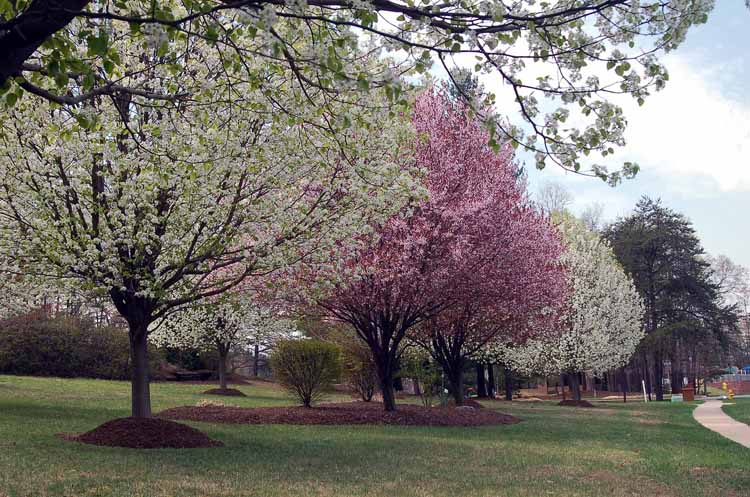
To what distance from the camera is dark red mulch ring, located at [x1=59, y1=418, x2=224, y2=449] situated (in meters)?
10.8

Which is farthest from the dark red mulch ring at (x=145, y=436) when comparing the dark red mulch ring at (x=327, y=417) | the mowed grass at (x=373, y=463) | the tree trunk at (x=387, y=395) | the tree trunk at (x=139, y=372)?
the tree trunk at (x=387, y=395)

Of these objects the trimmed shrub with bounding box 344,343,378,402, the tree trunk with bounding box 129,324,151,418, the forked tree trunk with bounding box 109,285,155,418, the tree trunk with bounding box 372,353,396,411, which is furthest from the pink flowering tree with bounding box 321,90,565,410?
the tree trunk with bounding box 129,324,151,418

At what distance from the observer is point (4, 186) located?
11.3 m

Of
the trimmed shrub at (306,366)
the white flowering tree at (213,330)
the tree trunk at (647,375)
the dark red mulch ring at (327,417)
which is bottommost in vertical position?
the tree trunk at (647,375)

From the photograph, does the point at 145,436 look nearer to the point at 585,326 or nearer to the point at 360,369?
the point at 360,369

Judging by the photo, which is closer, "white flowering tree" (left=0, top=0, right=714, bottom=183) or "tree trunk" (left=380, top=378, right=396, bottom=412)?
"white flowering tree" (left=0, top=0, right=714, bottom=183)

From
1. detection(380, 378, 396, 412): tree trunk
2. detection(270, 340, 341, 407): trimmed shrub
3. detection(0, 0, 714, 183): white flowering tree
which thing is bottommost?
detection(380, 378, 396, 412): tree trunk

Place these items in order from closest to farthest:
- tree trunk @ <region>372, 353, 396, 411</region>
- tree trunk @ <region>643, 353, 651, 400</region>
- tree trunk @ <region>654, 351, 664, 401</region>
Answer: tree trunk @ <region>372, 353, 396, 411</region>
tree trunk @ <region>654, 351, 664, 401</region>
tree trunk @ <region>643, 353, 651, 400</region>

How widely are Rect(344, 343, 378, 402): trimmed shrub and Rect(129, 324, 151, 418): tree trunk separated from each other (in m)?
12.0

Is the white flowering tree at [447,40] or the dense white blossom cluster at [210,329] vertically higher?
the white flowering tree at [447,40]

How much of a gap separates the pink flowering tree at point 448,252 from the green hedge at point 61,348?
19328 millimetres

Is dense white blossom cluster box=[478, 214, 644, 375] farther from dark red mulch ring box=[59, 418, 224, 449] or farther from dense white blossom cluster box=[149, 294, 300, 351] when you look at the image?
dark red mulch ring box=[59, 418, 224, 449]

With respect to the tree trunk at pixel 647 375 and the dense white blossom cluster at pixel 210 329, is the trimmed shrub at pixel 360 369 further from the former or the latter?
the tree trunk at pixel 647 375

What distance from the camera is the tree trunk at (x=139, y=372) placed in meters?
12.1
